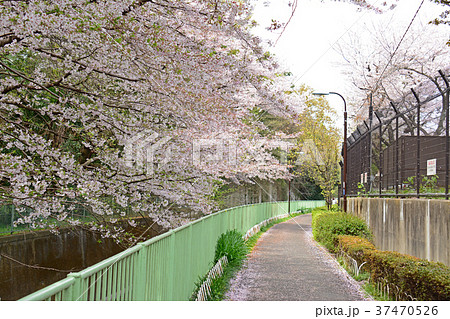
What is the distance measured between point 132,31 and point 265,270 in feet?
23.6

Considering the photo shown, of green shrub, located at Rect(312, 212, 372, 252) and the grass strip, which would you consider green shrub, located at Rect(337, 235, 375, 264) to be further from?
the grass strip

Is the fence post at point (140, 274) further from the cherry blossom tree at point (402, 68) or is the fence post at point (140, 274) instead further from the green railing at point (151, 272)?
the cherry blossom tree at point (402, 68)

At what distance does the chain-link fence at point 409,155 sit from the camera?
321 inches

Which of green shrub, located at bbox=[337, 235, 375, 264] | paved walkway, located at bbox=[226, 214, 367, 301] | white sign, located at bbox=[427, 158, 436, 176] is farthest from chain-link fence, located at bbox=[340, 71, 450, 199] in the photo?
paved walkway, located at bbox=[226, 214, 367, 301]

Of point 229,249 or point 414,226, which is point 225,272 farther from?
point 414,226

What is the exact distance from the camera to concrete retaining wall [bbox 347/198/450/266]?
7.16 meters

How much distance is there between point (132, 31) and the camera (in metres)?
5.98

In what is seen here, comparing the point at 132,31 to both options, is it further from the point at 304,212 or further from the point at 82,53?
the point at 304,212

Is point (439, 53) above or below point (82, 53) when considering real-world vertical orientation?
above

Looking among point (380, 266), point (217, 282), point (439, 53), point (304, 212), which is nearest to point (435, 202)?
point (380, 266)

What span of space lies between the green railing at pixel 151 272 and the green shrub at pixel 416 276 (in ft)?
11.1

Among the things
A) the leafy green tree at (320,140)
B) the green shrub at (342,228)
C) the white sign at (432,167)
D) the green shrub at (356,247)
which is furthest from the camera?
the leafy green tree at (320,140)

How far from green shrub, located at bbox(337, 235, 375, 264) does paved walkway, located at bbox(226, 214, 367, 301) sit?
51 cm

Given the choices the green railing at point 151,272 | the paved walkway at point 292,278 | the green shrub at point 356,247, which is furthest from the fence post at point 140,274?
the green shrub at point 356,247
